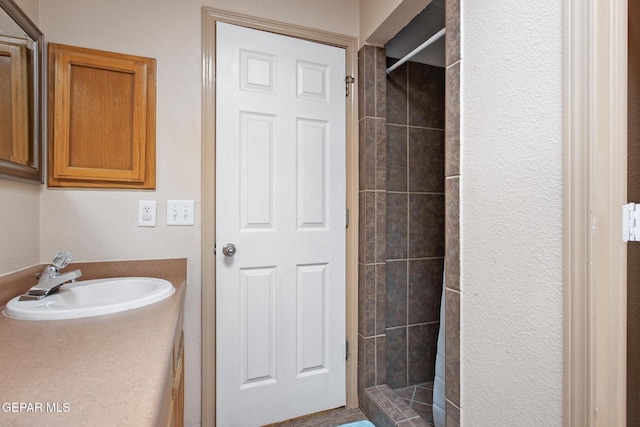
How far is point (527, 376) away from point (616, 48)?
851 mm

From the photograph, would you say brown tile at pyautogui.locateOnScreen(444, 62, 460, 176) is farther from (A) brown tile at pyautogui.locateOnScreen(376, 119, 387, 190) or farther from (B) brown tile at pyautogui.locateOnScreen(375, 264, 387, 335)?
(B) brown tile at pyautogui.locateOnScreen(375, 264, 387, 335)

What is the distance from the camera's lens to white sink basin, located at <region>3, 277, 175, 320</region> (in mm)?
818

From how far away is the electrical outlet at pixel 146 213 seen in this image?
4.51 feet

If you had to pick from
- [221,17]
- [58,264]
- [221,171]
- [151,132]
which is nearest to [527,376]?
[221,171]

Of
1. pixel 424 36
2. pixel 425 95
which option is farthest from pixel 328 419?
pixel 424 36

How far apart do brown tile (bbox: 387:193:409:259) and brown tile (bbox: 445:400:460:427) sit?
0.91 meters

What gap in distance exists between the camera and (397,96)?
1.94 m

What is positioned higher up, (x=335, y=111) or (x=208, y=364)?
(x=335, y=111)

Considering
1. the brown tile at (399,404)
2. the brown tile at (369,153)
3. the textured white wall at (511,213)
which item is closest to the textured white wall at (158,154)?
the brown tile at (369,153)

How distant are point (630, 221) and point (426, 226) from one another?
51.1 inches

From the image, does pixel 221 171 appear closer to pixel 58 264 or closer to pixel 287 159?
pixel 287 159

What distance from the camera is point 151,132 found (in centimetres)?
139

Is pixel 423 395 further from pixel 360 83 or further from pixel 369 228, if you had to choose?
pixel 360 83

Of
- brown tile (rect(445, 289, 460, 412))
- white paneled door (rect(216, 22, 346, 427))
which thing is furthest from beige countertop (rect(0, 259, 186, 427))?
brown tile (rect(445, 289, 460, 412))
